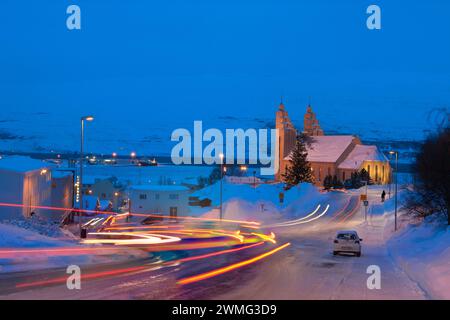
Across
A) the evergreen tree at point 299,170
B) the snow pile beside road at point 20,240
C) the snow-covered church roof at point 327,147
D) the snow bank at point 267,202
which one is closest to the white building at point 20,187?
the snow pile beside road at point 20,240

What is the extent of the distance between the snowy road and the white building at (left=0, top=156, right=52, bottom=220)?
84.2 feet

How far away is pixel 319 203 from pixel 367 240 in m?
32.6

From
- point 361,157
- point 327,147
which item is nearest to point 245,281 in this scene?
point 361,157

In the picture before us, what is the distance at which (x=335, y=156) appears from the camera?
126688mm

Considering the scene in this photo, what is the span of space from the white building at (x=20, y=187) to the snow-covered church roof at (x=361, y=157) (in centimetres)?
8092

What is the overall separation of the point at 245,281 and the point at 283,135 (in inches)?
4665

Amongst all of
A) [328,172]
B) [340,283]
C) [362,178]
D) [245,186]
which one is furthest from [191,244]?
[328,172]

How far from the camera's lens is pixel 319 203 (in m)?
77.4

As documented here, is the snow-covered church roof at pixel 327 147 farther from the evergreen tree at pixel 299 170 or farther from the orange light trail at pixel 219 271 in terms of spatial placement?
the orange light trail at pixel 219 271

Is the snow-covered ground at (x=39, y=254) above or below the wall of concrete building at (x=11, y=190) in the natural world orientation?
below

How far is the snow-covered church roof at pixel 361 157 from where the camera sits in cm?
12375

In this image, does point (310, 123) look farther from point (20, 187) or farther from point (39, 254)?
point (39, 254)

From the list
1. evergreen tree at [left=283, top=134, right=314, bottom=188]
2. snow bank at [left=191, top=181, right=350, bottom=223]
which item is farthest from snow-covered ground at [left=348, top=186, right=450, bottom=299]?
evergreen tree at [left=283, top=134, right=314, bottom=188]
